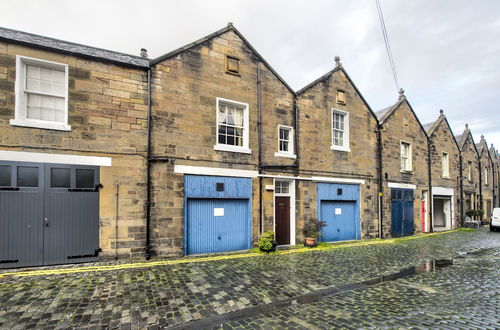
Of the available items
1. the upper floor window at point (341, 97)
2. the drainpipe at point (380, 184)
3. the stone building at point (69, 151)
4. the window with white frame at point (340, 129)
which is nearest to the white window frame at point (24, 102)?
the stone building at point (69, 151)

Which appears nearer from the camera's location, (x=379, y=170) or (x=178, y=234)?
(x=178, y=234)

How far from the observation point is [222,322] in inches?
180

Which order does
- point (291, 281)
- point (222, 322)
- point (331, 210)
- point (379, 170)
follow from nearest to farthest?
1. point (222, 322)
2. point (291, 281)
3. point (331, 210)
4. point (379, 170)

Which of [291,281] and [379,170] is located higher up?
[379,170]

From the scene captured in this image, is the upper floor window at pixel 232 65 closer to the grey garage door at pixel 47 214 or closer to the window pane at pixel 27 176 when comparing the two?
the grey garage door at pixel 47 214

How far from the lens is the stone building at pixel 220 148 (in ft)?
31.0

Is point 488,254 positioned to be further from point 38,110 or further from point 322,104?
point 38,110

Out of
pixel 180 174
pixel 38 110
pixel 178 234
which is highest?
pixel 38 110

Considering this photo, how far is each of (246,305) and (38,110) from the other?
8.33 m

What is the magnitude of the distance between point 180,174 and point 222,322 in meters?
5.90

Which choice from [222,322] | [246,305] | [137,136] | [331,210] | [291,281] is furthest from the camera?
[331,210]

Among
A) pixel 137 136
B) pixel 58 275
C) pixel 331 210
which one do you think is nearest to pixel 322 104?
pixel 331 210

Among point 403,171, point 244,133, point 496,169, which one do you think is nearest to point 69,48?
point 244,133

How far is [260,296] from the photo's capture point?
5750 millimetres
